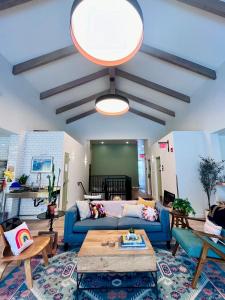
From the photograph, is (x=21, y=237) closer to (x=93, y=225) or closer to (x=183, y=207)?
(x=93, y=225)

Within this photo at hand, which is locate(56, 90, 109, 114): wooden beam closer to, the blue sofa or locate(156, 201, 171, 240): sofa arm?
the blue sofa

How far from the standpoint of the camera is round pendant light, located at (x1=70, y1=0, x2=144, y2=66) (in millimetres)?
1929

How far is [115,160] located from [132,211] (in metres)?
9.13

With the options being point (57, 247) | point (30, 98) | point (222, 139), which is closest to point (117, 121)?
point (30, 98)

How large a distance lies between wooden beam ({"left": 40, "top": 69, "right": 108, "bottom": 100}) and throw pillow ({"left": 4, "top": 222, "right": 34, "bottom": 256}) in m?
4.83

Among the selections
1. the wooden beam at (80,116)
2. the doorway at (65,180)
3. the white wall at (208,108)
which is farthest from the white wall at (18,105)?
the white wall at (208,108)

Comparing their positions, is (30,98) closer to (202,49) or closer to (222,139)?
(202,49)

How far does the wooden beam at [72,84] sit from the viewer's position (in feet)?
18.5

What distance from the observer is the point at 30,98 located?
5.34m

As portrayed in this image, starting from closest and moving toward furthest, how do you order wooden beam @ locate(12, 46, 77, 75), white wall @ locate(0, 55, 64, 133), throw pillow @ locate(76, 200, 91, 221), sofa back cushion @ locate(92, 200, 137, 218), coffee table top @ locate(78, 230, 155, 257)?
coffee table top @ locate(78, 230, 155, 257) → throw pillow @ locate(76, 200, 91, 221) → sofa back cushion @ locate(92, 200, 137, 218) → white wall @ locate(0, 55, 64, 133) → wooden beam @ locate(12, 46, 77, 75)

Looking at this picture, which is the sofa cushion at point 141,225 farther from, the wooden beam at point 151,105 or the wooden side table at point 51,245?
the wooden beam at point 151,105

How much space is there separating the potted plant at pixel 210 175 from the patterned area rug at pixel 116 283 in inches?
105

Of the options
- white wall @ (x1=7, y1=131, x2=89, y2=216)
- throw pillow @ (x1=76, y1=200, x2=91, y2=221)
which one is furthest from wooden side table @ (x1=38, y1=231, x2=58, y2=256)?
white wall @ (x1=7, y1=131, x2=89, y2=216)

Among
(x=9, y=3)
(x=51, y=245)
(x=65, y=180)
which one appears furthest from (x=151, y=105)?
(x=51, y=245)
